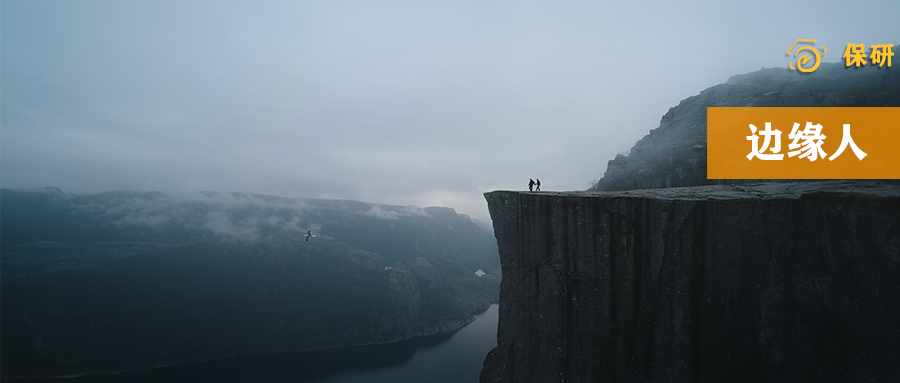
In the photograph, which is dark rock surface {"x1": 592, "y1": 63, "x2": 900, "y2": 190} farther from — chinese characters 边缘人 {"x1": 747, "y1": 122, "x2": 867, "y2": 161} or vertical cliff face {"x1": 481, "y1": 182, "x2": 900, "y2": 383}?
vertical cliff face {"x1": 481, "y1": 182, "x2": 900, "y2": 383}

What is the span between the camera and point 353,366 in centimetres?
10944

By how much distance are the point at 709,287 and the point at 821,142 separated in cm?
1376

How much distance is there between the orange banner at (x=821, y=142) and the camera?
54.4 ft

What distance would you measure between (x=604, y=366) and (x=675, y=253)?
6.88 m

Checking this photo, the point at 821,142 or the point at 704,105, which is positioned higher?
the point at 704,105

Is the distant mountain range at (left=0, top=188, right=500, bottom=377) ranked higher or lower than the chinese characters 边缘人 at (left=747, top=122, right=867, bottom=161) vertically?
lower

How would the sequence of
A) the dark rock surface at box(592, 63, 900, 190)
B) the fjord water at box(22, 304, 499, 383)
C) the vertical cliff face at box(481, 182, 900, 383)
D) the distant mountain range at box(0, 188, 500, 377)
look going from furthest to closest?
1. the distant mountain range at box(0, 188, 500, 377)
2. the fjord water at box(22, 304, 499, 383)
3. the dark rock surface at box(592, 63, 900, 190)
4. the vertical cliff face at box(481, 182, 900, 383)

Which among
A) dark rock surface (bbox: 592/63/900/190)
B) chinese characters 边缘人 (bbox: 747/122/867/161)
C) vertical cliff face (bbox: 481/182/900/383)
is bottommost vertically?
vertical cliff face (bbox: 481/182/900/383)

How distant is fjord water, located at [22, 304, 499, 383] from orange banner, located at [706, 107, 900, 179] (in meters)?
89.8

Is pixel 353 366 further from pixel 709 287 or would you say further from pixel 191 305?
pixel 709 287

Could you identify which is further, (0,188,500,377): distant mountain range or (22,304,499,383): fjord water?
(0,188,500,377): distant mountain range

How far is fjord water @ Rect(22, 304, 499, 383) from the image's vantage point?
9662cm

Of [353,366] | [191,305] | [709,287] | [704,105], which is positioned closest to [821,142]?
[709,287]

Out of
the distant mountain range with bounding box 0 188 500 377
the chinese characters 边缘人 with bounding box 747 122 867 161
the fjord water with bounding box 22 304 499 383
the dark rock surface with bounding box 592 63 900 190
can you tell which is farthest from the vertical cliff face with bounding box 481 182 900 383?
the distant mountain range with bounding box 0 188 500 377
